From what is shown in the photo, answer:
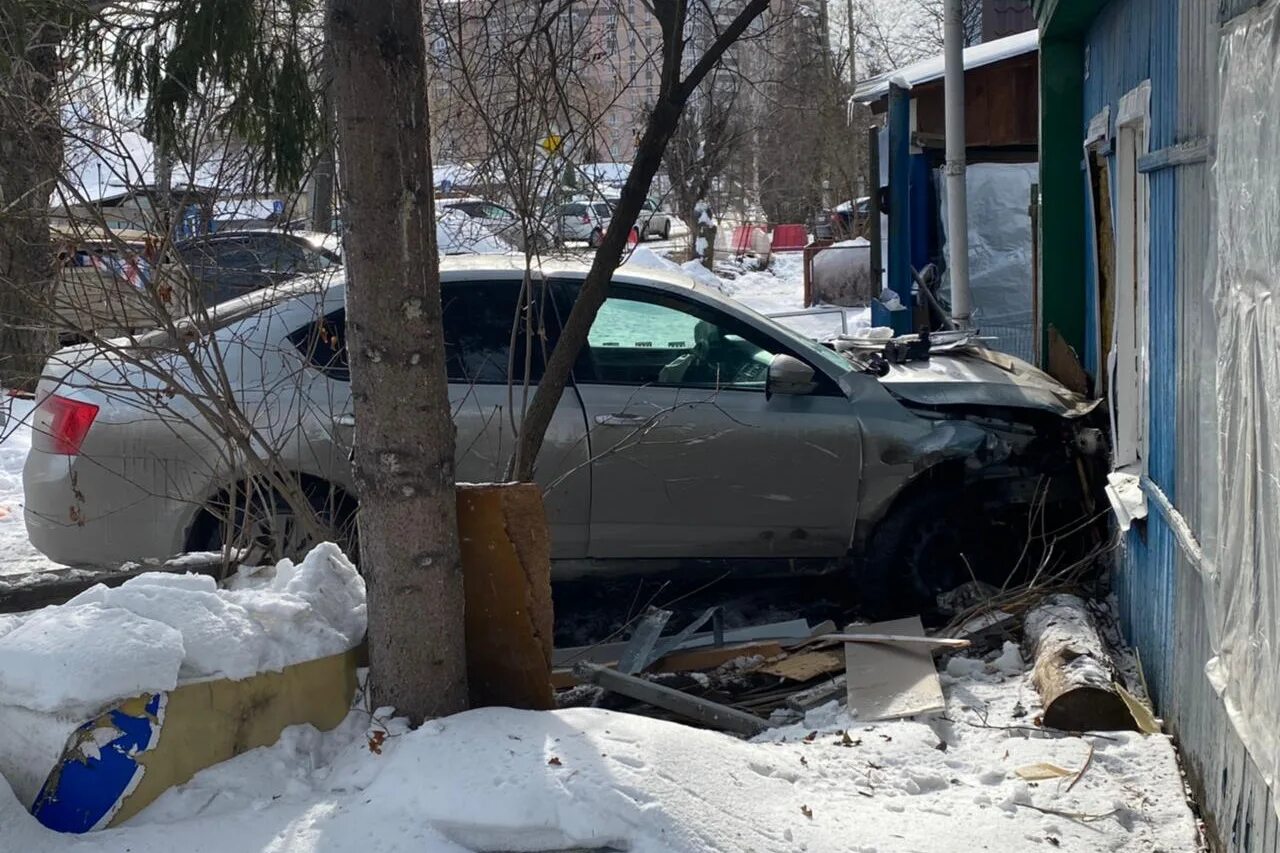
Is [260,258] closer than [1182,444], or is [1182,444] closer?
[1182,444]

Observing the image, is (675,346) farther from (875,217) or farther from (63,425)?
(875,217)

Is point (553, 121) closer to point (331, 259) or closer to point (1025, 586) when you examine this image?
point (331, 259)

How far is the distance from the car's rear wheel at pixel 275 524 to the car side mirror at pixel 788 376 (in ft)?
6.24

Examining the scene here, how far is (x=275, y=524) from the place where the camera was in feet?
15.7

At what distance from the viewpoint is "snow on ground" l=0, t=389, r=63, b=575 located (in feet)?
24.3

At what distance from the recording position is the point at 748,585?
6.55 m

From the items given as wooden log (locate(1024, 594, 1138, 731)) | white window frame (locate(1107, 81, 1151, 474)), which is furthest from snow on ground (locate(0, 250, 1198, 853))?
white window frame (locate(1107, 81, 1151, 474))

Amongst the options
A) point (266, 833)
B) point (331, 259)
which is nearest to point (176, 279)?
point (331, 259)

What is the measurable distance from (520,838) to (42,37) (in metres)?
3.69

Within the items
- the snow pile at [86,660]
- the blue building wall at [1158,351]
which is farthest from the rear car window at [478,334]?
the snow pile at [86,660]

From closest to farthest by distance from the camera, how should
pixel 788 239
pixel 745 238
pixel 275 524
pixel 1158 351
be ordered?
pixel 1158 351 → pixel 275 524 → pixel 788 239 → pixel 745 238

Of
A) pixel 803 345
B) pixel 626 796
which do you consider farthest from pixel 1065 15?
pixel 626 796

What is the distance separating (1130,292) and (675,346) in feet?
6.65

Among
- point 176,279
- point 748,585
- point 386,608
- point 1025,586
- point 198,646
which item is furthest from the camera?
point 748,585
